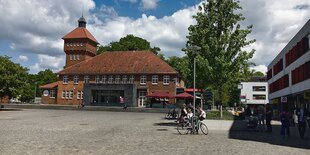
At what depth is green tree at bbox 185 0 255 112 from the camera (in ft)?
94.1

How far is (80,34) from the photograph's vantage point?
73938 mm

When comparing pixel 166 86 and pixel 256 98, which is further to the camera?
pixel 256 98

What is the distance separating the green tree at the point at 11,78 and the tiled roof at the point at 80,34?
1316 inches

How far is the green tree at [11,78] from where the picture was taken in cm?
3772

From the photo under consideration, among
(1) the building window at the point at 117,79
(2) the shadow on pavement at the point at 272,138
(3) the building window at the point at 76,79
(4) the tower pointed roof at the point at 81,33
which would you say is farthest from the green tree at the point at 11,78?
(4) the tower pointed roof at the point at 81,33

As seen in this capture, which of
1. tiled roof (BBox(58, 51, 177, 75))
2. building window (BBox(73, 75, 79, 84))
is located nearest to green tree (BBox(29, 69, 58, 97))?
tiled roof (BBox(58, 51, 177, 75))

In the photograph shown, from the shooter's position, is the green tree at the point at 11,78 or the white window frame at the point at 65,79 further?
the white window frame at the point at 65,79

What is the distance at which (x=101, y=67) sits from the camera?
63.3 metres

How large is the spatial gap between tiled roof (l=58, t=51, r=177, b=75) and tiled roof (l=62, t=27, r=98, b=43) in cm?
874

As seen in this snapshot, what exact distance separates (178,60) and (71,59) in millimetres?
24730

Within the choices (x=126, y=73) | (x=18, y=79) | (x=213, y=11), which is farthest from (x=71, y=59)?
(x=213, y=11)

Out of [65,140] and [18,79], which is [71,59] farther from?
[65,140]

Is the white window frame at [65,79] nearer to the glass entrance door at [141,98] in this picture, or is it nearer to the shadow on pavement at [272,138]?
the glass entrance door at [141,98]

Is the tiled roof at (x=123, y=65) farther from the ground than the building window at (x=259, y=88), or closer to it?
farther from the ground
